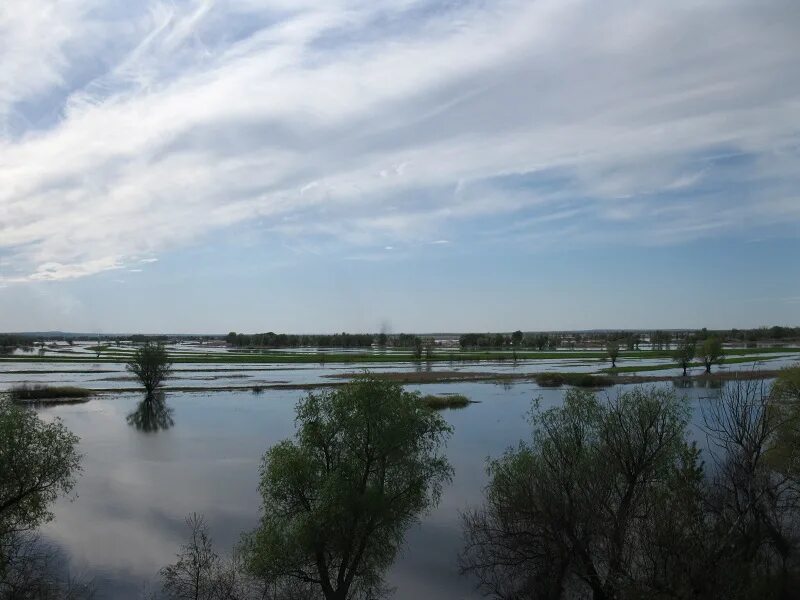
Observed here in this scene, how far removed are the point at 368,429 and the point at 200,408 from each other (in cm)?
3403

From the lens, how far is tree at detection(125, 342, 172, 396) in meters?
58.6

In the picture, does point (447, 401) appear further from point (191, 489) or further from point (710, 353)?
point (710, 353)

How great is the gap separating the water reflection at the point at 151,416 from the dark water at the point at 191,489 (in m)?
0.61

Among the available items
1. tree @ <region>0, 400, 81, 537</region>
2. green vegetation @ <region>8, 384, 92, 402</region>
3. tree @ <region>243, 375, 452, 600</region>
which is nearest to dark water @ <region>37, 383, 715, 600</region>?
tree @ <region>243, 375, 452, 600</region>

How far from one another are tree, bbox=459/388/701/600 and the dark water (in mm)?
1815

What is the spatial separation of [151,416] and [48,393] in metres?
15.4

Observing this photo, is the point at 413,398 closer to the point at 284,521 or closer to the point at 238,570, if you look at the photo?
the point at 284,521

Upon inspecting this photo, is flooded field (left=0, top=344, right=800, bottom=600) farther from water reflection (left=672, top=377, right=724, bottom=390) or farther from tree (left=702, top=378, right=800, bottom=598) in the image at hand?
tree (left=702, top=378, right=800, bottom=598)

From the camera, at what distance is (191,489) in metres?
25.4

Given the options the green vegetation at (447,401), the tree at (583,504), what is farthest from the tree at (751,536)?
the green vegetation at (447,401)

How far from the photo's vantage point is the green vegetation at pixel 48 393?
172 ft

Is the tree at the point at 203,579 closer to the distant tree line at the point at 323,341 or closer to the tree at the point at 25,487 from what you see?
the tree at the point at 25,487

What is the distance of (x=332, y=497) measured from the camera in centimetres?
1620

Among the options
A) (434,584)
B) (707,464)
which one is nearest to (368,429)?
(434,584)
